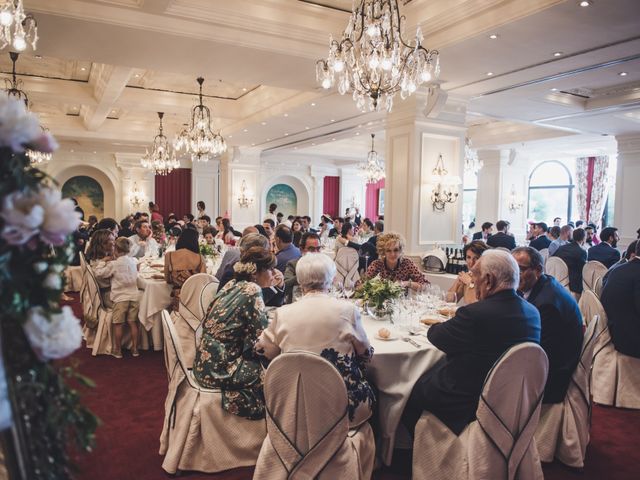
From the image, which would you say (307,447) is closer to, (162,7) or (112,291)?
(112,291)

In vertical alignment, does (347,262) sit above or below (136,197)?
below

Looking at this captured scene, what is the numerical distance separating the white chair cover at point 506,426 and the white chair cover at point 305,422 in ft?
2.05

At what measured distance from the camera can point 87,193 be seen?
58.2 feet

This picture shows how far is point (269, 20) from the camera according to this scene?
5.75m

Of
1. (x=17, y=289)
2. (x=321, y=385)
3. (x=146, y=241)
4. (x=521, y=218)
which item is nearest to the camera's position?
(x=17, y=289)

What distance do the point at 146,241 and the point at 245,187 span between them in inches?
303

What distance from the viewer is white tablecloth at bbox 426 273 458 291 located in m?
7.28

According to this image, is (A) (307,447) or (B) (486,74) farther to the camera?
(B) (486,74)

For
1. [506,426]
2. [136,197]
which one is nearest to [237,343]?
[506,426]

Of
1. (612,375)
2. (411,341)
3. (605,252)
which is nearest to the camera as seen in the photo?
(411,341)

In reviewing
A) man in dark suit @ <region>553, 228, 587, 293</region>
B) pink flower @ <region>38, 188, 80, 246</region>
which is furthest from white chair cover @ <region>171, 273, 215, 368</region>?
man in dark suit @ <region>553, 228, 587, 293</region>

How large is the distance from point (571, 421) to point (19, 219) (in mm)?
3403

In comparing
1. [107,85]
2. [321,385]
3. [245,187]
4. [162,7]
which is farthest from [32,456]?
[245,187]

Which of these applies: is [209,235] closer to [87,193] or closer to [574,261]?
[574,261]
